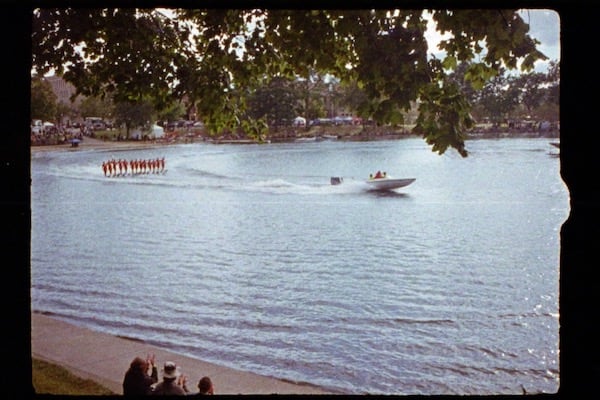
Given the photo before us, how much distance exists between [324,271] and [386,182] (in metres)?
14.5

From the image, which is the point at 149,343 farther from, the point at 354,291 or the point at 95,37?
the point at 95,37

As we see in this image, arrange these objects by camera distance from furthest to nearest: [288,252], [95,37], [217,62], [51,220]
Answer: [51,220]
[288,252]
[217,62]
[95,37]

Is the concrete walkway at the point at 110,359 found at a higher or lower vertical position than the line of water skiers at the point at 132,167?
lower

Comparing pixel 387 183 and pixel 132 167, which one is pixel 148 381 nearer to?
pixel 387 183

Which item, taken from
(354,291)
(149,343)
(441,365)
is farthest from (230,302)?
(441,365)

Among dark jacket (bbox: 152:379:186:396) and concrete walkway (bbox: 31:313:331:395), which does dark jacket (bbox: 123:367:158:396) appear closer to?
dark jacket (bbox: 152:379:186:396)

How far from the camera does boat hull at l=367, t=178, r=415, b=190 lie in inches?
1295

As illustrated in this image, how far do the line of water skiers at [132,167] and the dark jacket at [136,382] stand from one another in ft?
111

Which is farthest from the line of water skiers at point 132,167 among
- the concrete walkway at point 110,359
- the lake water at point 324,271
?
the concrete walkway at point 110,359

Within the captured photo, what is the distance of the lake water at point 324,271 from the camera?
41.6 feet

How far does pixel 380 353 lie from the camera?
42.7ft

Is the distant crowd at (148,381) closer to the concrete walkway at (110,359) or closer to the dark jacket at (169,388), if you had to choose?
the dark jacket at (169,388)

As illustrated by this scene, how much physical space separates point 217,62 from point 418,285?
13.9 metres

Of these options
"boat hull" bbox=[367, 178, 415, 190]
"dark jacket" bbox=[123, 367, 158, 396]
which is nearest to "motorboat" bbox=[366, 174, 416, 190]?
"boat hull" bbox=[367, 178, 415, 190]
